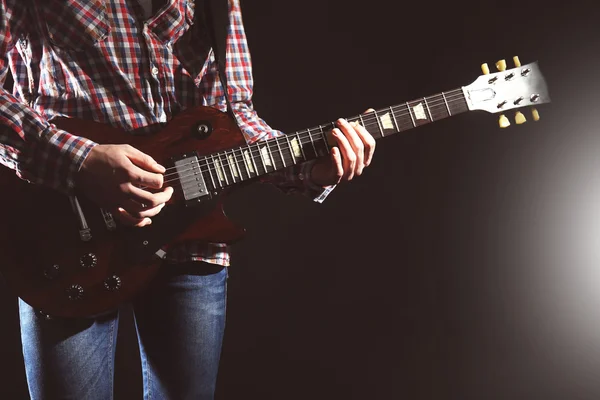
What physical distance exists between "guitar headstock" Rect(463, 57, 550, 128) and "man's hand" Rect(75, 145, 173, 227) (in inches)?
31.7

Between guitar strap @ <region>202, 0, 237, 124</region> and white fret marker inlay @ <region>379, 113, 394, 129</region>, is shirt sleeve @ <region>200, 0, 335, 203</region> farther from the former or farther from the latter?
white fret marker inlay @ <region>379, 113, 394, 129</region>

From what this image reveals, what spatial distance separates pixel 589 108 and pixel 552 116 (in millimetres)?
→ 139

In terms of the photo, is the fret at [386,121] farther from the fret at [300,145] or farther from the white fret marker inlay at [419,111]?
the fret at [300,145]

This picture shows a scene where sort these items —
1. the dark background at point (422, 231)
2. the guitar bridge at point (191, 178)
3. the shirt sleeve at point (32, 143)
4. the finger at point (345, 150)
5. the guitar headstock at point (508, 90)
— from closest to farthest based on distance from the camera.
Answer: the shirt sleeve at point (32, 143) → the guitar bridge at point (191, 178) → the finger at point (345, 150) → the guitar headstock at point (508, 90) → the dark background at point (422, 231)

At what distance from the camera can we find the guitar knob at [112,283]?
105 cm

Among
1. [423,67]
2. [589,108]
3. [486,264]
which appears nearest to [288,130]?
[423,67]

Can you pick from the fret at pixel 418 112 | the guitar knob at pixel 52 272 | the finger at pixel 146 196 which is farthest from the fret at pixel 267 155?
the guitar knob at pixel 52 272

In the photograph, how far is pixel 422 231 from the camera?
2004 mm

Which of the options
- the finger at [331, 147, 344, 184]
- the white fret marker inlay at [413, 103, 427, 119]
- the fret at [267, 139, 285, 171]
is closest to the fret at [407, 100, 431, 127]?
the white fret marker inlay at [413, 103, 427, 119]

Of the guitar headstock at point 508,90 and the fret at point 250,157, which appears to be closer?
the fret at point 250,157

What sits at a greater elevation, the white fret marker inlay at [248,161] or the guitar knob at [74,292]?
the white fret marker inlay at [248,161]

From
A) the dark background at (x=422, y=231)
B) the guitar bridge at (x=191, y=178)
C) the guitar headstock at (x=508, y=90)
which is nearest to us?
the guitar bridge at (x=191, y=178)

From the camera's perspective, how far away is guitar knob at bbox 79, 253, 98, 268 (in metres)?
1.04

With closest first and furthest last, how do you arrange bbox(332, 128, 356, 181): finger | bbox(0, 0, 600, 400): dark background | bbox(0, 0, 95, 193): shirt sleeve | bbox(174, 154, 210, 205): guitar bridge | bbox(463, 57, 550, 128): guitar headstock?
bbox(0, 0, 95, 193): shirt sleeve < bbox(174, 154, 210, 205): guitar bridge < bbox(332, 128, 356, 181): finger < bbox(463, 57, 550, 128): guitar headstock < bbox(0, 0, 600, 400): dark background
